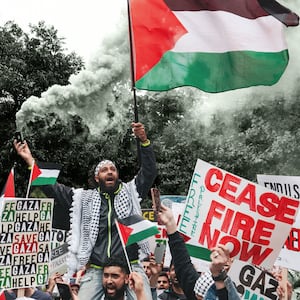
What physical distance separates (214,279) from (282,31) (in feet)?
7.12

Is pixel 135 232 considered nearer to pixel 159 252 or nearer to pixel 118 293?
pixel 118 293

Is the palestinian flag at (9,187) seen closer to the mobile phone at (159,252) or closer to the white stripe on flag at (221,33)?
the mobile phone at (159,252)

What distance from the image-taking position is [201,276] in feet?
15.4

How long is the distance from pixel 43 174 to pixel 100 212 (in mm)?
532

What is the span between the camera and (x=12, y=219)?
548 cm

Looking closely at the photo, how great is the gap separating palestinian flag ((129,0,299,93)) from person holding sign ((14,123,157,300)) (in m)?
0.52

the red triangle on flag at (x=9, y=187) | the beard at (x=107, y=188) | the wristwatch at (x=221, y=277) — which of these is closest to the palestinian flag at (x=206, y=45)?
the beard at (x=107, y=188)

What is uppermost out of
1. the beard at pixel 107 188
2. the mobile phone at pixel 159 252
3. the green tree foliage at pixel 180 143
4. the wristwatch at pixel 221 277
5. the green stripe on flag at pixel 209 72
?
the green stripe on flag at pixel 209 72

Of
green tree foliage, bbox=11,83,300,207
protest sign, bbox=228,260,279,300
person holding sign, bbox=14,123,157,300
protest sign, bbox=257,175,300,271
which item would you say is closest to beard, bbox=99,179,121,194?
person holding sign, bbox=14,123,157,300

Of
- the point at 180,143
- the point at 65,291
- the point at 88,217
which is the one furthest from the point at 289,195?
the point at 180,143

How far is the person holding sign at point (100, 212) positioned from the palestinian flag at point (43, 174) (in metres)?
0.05

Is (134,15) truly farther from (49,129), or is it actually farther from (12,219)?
(49,129)

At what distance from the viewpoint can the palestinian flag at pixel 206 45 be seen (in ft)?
19.1

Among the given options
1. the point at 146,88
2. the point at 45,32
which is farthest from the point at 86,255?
the point at 45,32
